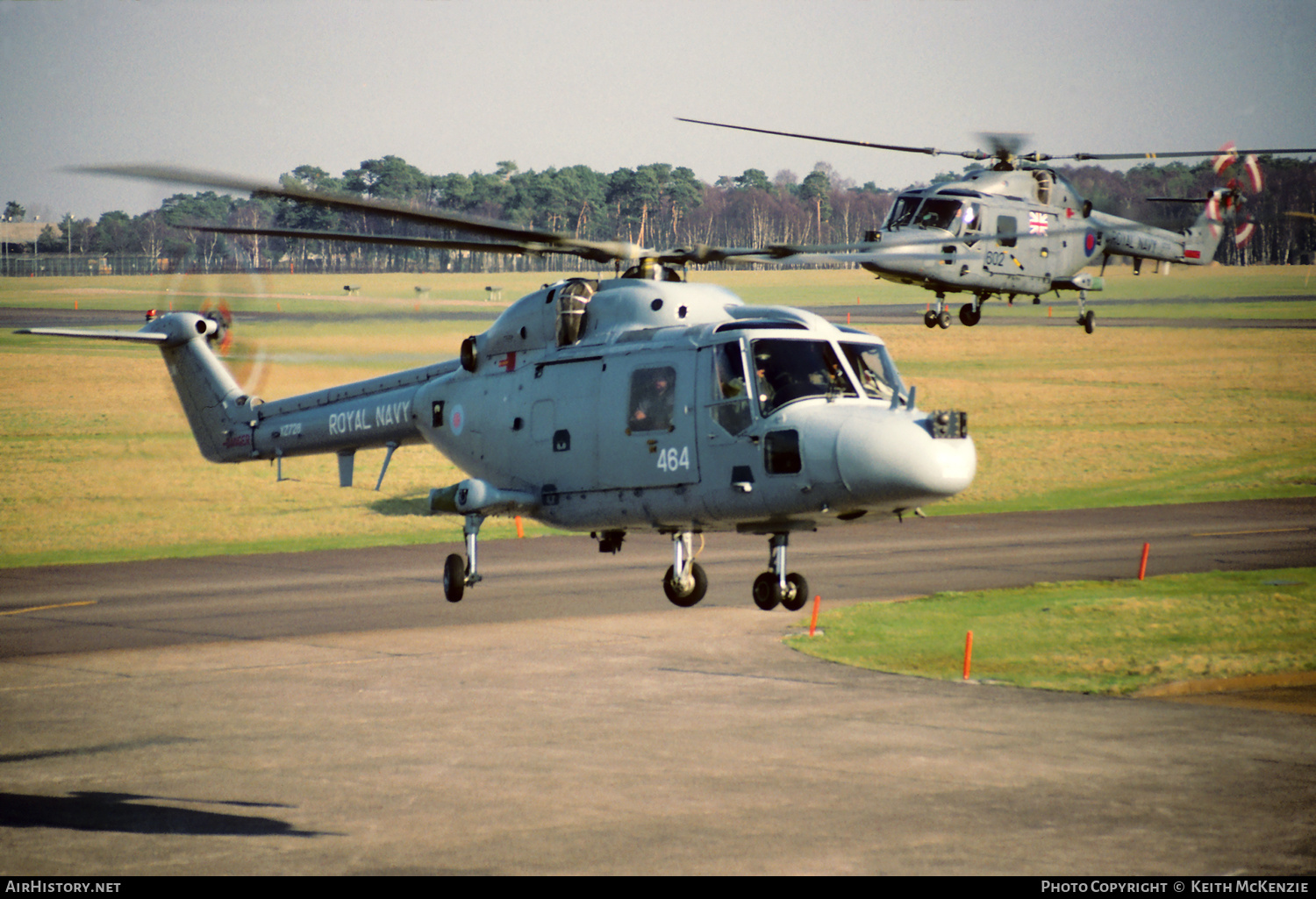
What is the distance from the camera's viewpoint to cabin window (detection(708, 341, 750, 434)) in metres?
19.6

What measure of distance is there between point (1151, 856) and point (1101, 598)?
97192 mm

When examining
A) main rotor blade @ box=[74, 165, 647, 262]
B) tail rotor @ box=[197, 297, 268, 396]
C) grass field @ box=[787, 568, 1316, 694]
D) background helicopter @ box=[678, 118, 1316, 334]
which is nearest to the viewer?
main rotor blade @ box=[74, 165, 647, 262]

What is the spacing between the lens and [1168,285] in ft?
647

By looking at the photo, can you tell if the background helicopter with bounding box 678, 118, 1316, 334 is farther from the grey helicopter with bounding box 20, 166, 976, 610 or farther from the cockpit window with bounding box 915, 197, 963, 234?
the grey helicopter with bounding box 20, 166, 976, 610

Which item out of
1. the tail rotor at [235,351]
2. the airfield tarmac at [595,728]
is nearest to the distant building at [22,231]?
the airfield tarmac at [595,728]

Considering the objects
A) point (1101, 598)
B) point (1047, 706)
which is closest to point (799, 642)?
point (1101, 598)

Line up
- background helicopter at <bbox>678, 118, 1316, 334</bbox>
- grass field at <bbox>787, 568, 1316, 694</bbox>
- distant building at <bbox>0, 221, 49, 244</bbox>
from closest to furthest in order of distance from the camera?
background helicopter at <bbox>678, 118, 1316, 334</bbox>, grass field at <bbox>787, 568, 1316, 694</bbox>, distant building at <bbox>0, 221, 49, 244</bbox>

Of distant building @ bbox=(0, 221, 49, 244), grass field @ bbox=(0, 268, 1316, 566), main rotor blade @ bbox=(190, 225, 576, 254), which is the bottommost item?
grass field @ bbox=(0, 268, 1316, 566)

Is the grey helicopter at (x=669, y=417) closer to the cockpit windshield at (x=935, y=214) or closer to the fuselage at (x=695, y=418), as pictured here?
the fuselage at (x=695, y=418)

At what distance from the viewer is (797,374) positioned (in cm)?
1956

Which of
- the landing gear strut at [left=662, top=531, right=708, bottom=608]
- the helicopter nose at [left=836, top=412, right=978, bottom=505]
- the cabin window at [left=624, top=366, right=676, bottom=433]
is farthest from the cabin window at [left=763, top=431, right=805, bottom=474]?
the landing gear strut at [left=662, top=531, right=708, bottom=608]

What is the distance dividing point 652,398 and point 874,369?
3400mm

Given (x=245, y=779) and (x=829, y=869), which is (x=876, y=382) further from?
(x=829, y=869)

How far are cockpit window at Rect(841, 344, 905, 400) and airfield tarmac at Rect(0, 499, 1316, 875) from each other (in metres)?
56.1
